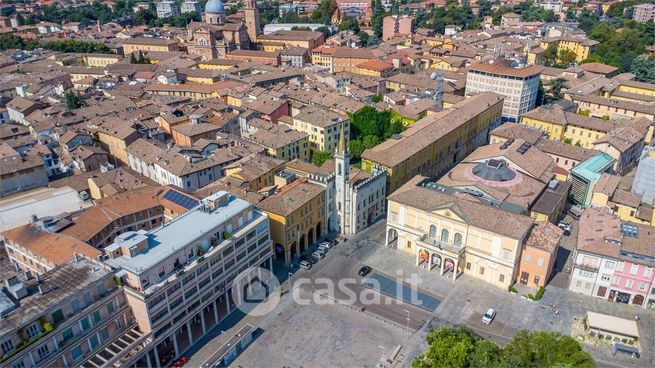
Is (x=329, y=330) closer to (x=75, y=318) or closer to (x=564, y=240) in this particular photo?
(x=75, y=318)

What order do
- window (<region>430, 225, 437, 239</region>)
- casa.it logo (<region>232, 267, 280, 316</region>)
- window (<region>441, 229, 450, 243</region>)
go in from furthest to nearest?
window (<region>430, 225, 437, 239</region>)
window (<region>441, 229, 450, 243</region>)
casa.it logo (<region>232, 267, 280, 316</region>)

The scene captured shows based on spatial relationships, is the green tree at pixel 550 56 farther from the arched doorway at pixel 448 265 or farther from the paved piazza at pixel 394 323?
the arched doorway at pixel 448 265

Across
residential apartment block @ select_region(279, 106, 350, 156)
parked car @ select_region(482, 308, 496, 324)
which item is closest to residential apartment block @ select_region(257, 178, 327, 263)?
parked car @ select_region(482, 308, 496, 324)

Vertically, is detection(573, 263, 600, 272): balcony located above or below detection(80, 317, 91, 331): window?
below

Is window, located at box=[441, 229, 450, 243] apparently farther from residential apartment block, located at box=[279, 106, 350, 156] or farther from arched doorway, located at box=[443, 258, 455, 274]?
residential apartment block, located at box=[279, 106, 350, 156]

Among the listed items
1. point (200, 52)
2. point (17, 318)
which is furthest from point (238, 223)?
point (200, 52)
